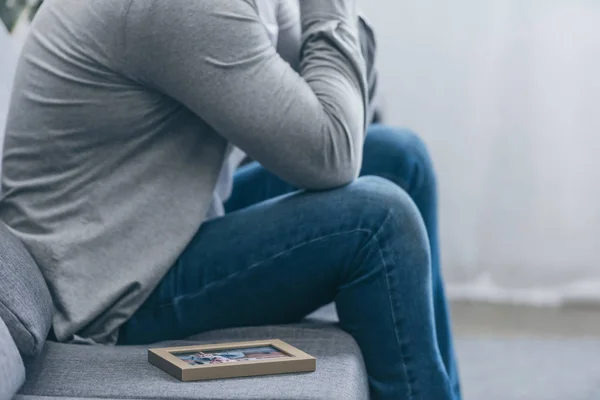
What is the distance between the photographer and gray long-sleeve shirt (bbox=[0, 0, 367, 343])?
1.00 meters

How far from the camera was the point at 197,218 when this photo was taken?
3.62ft

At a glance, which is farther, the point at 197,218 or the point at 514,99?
the point at 514,99

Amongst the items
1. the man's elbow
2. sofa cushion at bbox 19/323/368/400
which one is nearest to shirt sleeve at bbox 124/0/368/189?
the man's elbow

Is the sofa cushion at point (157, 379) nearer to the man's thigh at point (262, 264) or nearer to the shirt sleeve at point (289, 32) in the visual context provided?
Answer: the man's thigh at point (262, 264)

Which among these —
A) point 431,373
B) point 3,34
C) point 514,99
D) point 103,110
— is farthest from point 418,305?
point 514,99

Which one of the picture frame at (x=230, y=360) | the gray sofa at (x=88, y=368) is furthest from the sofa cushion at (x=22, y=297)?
the picture frame at (x=230, y=360)

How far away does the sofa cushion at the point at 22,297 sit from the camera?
0.88 metres

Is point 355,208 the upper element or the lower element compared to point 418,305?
upper

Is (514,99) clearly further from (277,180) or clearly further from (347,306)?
(347,306)

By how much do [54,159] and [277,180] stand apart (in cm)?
43

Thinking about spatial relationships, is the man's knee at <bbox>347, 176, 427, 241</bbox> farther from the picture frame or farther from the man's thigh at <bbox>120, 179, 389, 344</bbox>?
the picture frame

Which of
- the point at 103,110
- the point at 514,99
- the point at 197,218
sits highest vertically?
the point at 103,110

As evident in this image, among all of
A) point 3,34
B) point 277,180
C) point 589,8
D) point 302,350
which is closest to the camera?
point 302,350

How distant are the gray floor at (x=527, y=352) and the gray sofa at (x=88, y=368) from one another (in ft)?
2.92
